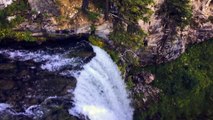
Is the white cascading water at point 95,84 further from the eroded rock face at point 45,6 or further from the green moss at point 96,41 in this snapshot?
the eroded rock face at point 45,6

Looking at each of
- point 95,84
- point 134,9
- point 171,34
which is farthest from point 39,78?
point 171,34

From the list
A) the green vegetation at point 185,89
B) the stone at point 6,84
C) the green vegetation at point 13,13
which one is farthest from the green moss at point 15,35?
the green vegetation at point 185,89

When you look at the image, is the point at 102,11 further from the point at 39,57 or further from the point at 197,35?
the point at 197,35

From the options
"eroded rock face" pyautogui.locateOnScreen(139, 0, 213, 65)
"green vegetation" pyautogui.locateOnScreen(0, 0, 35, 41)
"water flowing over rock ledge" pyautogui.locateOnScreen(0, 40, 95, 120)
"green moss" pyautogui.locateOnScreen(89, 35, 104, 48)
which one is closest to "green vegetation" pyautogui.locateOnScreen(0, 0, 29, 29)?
"green vegetation" pyautogui.locateOnScreen(0, 0, 35, 41)

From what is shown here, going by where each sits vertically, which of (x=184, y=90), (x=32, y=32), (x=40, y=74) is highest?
Answer: (x=32, y=32)

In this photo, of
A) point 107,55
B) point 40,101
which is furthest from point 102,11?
point 40,101

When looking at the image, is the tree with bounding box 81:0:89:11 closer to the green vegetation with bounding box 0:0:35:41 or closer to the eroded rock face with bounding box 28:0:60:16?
the eroded rock face with bounding box 28:0:60:16

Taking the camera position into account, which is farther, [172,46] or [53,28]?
[172,46]

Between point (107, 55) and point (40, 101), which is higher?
point (107, 55)

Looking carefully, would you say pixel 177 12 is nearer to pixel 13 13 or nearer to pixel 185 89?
pixel 185 89
